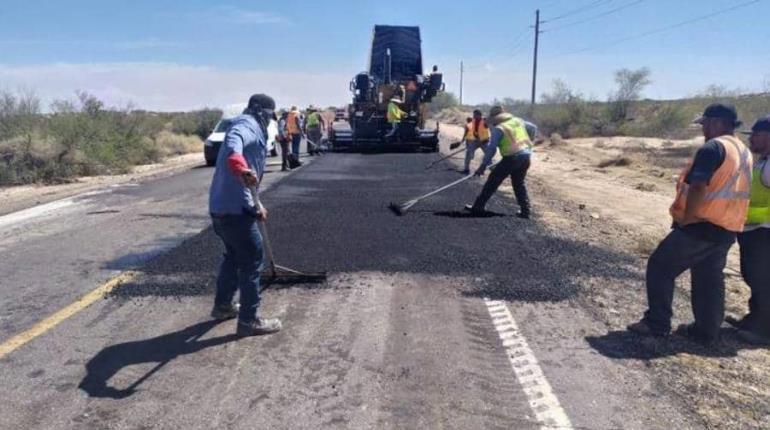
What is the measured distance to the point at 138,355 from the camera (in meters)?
4.48

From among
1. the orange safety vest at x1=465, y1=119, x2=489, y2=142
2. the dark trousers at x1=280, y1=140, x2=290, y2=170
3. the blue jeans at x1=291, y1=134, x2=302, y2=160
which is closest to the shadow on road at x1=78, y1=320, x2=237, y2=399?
the orange safety vest at x1=465, y1=119, x2=489, y2=142

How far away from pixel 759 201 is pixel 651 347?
1541 millimetres

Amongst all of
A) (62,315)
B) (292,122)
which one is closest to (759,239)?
(62,315)

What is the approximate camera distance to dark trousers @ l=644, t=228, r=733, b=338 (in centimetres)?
486

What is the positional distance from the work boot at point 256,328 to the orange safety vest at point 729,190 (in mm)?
3226

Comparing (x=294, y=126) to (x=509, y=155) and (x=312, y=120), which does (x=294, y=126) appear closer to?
(x=312, y=120)

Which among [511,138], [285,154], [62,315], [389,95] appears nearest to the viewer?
[62,315]

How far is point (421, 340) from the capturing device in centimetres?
480

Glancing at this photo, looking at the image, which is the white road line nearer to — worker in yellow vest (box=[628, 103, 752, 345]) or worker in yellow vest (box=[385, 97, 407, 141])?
worker in yellow vest (box=[628, 103, 752, 345])

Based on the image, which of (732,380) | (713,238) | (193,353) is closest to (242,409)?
(193,353)

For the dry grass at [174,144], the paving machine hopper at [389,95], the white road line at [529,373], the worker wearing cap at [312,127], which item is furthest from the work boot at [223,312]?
the dry grass at [174,144]

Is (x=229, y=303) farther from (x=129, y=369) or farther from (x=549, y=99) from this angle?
(x=549, y=99)

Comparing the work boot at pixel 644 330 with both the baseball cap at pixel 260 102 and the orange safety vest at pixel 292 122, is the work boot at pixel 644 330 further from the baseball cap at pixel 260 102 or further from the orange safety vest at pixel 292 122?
the orange safety vest at pixel 292 122

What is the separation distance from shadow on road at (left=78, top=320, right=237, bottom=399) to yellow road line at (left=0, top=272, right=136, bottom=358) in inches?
26.9
